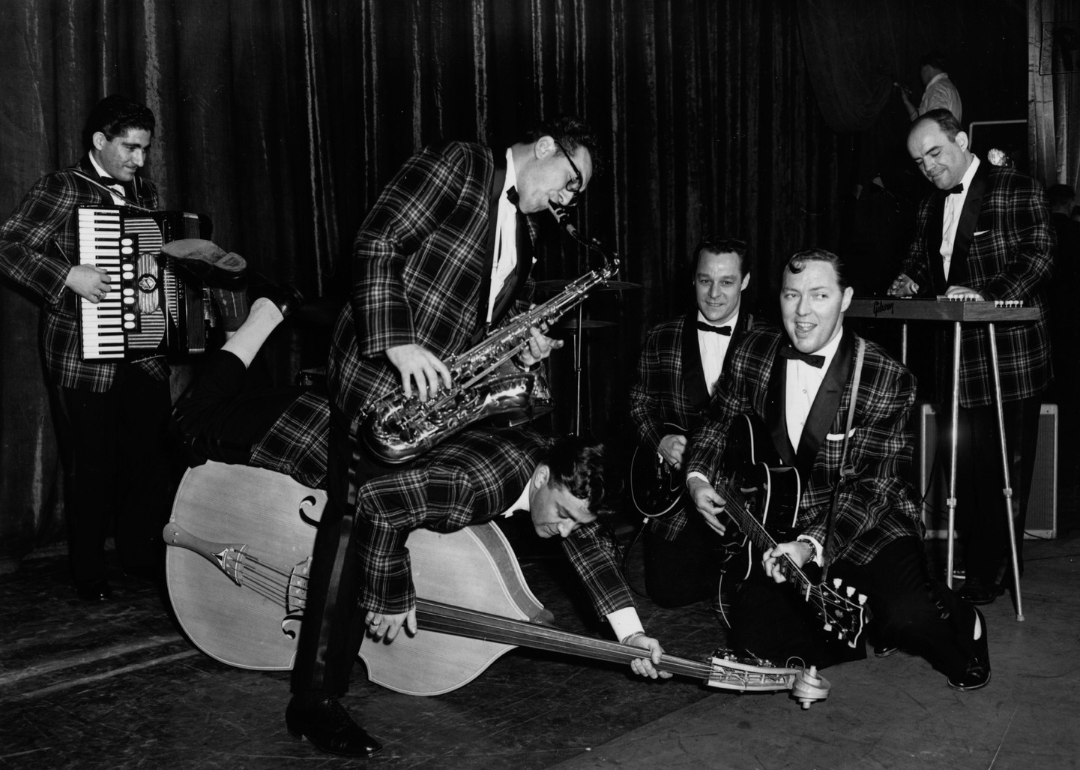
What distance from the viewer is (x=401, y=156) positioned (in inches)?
194

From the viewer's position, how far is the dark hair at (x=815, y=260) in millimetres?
3113

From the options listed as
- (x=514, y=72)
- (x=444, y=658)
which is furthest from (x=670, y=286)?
(x=444, y=658)

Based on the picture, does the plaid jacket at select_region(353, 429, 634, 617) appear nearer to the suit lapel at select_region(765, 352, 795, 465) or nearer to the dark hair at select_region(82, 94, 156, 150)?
the suit lapel at select_region(765, 352, 795, 465)

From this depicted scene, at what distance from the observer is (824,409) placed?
305 cm

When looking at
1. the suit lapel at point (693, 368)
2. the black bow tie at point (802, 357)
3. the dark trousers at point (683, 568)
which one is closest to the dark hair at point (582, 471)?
the black bow tie at point (802, 357)

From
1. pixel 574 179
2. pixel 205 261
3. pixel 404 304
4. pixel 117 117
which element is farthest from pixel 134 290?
pixel 574 179

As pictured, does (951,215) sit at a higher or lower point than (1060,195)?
lower

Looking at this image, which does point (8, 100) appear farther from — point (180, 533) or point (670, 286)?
point (670, 286)

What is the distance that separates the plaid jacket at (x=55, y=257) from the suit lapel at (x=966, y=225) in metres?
3.08

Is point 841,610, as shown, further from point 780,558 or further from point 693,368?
point 693,368

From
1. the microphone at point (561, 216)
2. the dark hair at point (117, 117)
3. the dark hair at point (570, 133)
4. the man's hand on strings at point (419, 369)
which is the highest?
the dark hair at point (117, 117)

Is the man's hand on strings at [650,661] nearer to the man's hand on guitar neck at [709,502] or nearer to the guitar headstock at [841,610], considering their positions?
the guitar headstock at [841,610]

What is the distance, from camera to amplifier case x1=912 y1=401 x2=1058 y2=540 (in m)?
4.55

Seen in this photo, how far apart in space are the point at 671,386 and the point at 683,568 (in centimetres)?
69
